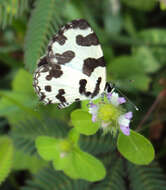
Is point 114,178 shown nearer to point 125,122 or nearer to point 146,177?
point 146,177

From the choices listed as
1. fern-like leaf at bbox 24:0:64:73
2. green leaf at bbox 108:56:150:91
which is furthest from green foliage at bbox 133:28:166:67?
fern-like leaf at bbox 24:0:64:73

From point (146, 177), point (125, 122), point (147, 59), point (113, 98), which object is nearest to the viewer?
point (125, 122)

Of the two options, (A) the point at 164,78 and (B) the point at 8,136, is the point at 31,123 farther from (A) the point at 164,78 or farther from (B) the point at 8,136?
(A) the point at 164,78

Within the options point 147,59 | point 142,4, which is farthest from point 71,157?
point 142,4

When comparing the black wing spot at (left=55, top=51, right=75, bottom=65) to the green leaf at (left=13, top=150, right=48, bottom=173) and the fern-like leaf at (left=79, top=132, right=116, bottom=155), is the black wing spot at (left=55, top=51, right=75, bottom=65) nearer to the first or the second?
the fern-like leaf at (left=79, top=132, right=116, bottom=155)

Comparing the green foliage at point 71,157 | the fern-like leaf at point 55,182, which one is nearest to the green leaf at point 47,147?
the green foliage at point 71,157

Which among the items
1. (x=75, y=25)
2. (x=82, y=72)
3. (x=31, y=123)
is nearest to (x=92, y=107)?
(x=82, y=72)

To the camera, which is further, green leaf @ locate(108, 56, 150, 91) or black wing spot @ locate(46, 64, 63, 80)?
green leaf @ locate(108, 56, 150, 91)
